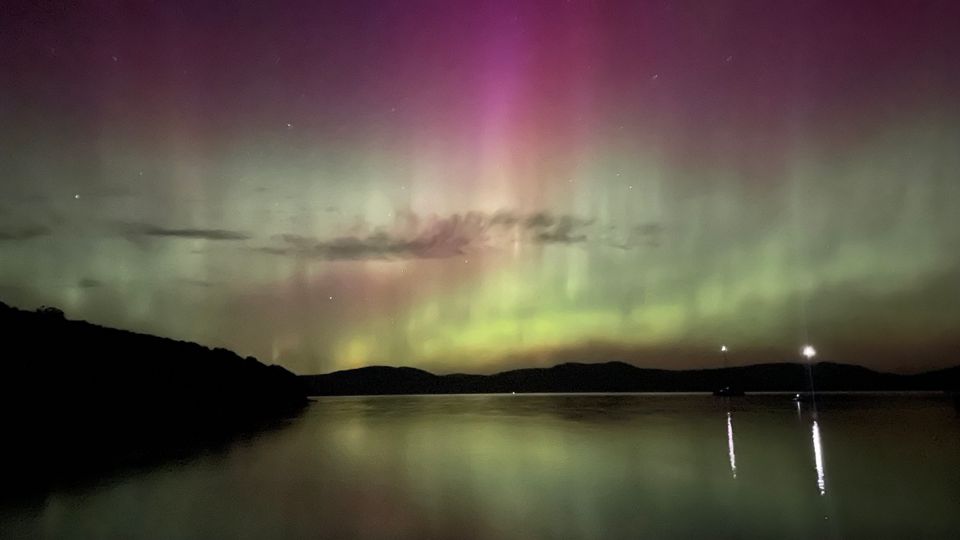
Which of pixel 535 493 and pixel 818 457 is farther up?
pixel 818 457

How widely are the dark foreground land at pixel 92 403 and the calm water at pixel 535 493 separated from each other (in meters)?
4.70

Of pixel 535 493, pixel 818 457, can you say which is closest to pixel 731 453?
pixel 818 457

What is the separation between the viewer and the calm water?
13.2 m

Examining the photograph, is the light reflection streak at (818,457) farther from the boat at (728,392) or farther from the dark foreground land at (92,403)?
the boat at (728,392)

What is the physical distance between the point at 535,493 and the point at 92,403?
42.9 m

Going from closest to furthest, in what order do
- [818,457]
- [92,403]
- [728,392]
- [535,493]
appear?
1. [535,493]
2. [818,457]
3. [92,403]
4. [728,392]

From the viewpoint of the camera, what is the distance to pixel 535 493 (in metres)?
17.4

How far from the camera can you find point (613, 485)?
18.6m

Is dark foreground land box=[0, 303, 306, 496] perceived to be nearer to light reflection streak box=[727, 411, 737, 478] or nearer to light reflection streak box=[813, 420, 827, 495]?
light reflection streak box=[727, 411, 737, 478]

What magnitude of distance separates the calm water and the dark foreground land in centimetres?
470

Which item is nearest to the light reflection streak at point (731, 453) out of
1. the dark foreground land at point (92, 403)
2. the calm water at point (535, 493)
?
the calm water at point (535, 493)

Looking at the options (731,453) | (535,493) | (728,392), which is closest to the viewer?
(535,493)

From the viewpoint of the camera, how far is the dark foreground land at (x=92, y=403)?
28188 millimetres

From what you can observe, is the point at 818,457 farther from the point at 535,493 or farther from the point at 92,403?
the point at 92,403
